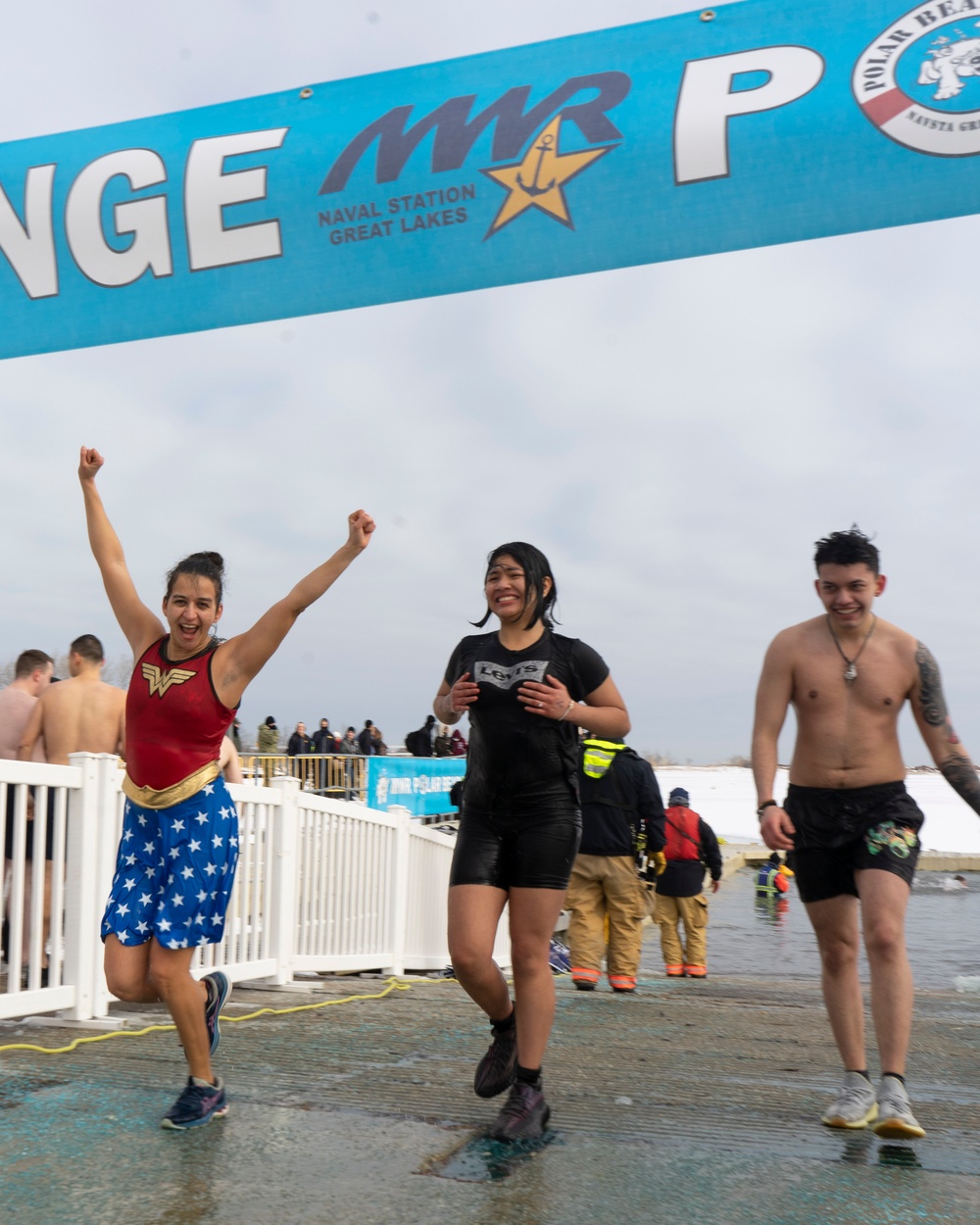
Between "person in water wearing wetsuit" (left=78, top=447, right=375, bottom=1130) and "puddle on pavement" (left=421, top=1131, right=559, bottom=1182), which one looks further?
"person in water wearing wetsuit" (left=78, top=447, right=375, bottom=1130)

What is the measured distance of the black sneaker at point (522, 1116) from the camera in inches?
132

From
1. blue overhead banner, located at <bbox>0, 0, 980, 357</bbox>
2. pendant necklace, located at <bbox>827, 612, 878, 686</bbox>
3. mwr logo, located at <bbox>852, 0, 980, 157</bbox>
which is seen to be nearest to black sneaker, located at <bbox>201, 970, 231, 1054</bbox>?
pendant necklace, located at <bbox>827, 612, 878, 686</bbox>

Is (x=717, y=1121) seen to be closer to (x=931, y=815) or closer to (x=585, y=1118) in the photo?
(x=585, y=1118)

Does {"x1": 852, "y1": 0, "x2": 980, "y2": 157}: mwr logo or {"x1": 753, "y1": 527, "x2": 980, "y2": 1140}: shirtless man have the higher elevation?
{"x1": 852, "y1": 0, "x2": 980, "y2": 157}: mwr logo

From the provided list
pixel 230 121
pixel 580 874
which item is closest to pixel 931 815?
pixel 580 874

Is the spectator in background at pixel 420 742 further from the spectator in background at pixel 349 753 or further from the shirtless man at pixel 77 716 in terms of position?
the shirtless man at pixel 77 716

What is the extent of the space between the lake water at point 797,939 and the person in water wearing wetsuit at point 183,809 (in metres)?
9.15

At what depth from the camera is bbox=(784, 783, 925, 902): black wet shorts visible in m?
3.89

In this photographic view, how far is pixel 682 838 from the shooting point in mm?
10703

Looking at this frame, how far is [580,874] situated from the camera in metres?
9.09

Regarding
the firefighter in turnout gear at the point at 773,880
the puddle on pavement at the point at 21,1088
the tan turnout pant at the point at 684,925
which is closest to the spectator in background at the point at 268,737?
the firefighter in turnout gear at the point at 773,880

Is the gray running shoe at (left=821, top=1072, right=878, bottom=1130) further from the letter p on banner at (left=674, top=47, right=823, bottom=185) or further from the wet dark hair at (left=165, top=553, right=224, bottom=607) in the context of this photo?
the letter p on banner at (left=674, top=47, right=823, bottom=185)

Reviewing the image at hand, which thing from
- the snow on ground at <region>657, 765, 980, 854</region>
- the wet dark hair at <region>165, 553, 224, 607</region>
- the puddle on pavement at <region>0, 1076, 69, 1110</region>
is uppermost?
the wet dark hair at <region>165, 553, 224, 607</region>

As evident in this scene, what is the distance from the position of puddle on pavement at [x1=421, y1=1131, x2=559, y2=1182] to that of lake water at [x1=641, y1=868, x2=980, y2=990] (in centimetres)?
881
